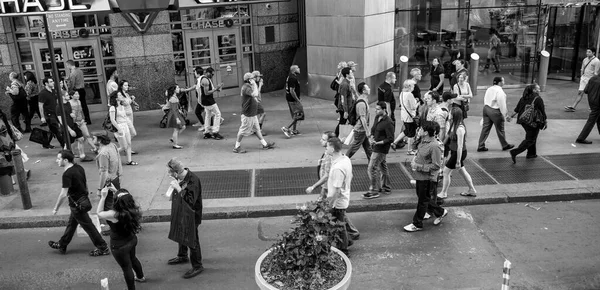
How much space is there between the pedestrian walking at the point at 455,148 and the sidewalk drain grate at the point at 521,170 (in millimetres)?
1325

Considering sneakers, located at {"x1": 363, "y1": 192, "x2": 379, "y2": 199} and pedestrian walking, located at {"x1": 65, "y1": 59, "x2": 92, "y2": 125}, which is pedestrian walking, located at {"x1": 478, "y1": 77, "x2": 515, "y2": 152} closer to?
sneakers, located at {"x1": 363, "y1": 192, "x2": 379, "y2": 199}

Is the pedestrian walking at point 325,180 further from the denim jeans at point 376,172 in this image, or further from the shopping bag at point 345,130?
the shopping bag at point 345,130

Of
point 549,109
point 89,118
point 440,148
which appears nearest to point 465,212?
point 440,148

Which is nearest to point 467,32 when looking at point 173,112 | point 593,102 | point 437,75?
point 437,75

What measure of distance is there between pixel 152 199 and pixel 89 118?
21.1 ft

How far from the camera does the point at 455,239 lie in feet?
27.9

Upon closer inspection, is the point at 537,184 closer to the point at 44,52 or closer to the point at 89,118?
the point at 89,118

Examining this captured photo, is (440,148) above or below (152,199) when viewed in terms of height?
above

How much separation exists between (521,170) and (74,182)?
8291mm

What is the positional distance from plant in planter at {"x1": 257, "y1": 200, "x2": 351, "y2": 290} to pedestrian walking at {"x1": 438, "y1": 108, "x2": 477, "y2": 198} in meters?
3.83

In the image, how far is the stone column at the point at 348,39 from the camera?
52.7 ft

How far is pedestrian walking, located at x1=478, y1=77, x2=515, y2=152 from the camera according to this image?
38.1ft

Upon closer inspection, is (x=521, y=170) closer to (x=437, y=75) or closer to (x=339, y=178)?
(x=437, y=75)

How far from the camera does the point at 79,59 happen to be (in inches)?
633
